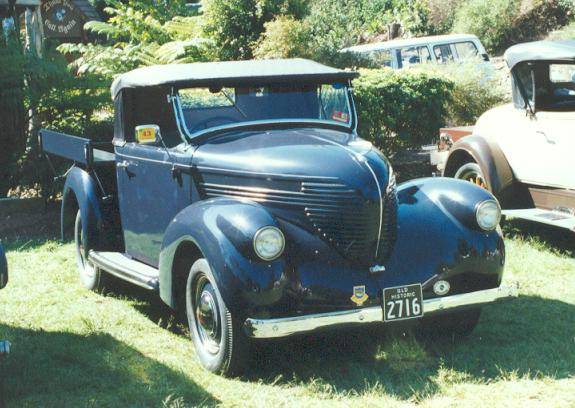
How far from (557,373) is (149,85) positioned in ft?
10.5

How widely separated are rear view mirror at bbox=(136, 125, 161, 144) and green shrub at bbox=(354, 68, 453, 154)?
566 centimetres

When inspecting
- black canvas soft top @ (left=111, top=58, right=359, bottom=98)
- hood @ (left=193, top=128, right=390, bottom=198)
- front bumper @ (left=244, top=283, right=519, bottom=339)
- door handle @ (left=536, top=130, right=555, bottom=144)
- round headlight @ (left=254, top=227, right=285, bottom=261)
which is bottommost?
front bumper @ (left=244, top=283, right=519, bottom=339)

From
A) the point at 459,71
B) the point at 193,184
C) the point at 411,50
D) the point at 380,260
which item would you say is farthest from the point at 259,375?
the point at 411,50

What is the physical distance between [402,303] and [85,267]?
3.24 metres

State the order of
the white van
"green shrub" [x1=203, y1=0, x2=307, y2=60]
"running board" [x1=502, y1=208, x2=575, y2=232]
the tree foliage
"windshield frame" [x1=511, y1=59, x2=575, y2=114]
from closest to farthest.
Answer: "running board" [x1=502, y1=208, x2=575, y2=232]
"windshield frame" [x1=511, y1=59, x2=575, y2=114]
"green shrub" [x1=203, y1=0, x2=307, y2=60]
the white van
the tree foliage

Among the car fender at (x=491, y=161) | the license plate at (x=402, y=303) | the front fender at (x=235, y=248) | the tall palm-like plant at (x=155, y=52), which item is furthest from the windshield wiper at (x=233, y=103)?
the tall palm-like plant at (x=155, y=52)

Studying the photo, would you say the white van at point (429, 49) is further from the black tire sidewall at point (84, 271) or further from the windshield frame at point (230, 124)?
the windshield frame at point (230, 124)

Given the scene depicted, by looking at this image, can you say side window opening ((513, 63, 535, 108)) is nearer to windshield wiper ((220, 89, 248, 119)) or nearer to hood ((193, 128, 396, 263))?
hood ((193, 128, 396, 263))

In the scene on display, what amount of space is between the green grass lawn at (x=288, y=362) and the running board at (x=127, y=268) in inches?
13.0

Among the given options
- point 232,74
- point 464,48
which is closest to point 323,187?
point 232,74

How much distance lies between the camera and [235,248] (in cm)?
441

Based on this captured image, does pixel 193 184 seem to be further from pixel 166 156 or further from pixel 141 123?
pixel 141 123

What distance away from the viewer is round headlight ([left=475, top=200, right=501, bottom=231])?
196 inches

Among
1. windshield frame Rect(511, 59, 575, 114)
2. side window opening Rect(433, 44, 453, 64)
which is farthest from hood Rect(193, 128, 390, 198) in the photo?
side window opening Rect(433, 44, 453, 64)
